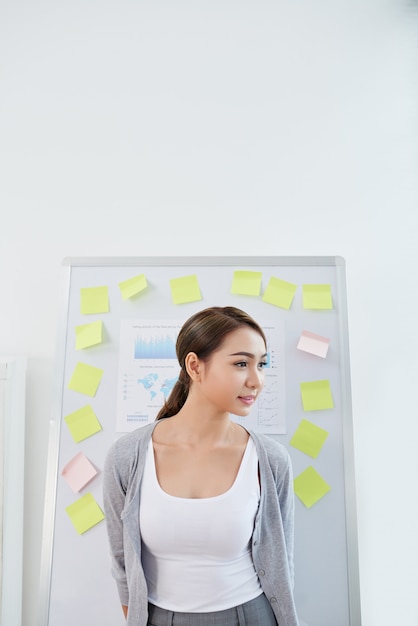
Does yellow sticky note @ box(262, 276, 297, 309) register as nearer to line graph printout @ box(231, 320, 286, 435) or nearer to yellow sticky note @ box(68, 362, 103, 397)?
line graph printout @ box(231, 320, 286, 435)

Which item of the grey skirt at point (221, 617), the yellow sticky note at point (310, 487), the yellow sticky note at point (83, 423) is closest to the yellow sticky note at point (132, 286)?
the yellow sticky note at point (83, 423)

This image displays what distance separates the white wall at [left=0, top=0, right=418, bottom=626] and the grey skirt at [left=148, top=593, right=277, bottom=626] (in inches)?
28.9

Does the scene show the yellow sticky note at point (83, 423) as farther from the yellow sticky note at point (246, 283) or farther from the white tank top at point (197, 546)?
the yellow sticky note at point (246, 283)

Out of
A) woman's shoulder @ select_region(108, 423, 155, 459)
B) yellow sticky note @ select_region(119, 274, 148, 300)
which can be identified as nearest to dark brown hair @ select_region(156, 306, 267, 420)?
woman's shoulder @ select_region(108, 423, 155, 459)

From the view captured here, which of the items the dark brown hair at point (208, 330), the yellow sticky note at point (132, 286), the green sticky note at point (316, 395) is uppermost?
the yellow sticky note at point (132, 286)

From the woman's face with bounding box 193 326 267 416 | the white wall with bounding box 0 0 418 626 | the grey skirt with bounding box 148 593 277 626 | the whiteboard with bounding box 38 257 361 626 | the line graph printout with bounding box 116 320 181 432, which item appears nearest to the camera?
the grey skirt with bounding box 148 593 277 626

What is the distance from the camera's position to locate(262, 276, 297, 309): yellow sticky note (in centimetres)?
169

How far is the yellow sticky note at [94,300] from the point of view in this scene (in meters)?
1.74

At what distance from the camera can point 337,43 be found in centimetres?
198

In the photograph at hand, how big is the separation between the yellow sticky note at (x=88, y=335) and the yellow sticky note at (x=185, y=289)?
0.79 feet

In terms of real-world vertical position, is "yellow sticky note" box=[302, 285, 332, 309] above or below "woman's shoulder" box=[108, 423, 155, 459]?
above

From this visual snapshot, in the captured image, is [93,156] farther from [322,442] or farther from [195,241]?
[322,442]

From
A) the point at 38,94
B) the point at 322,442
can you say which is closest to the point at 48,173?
the point at 38,94

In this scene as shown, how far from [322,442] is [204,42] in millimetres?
1422
